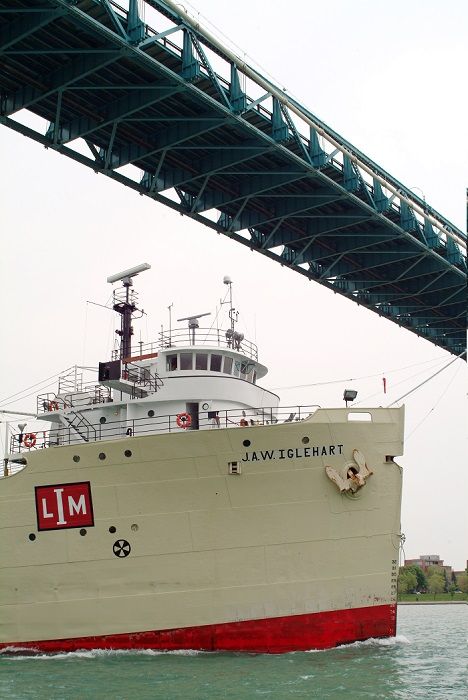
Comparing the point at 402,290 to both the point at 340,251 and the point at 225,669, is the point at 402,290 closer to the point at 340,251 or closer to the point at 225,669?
the point at 340,251

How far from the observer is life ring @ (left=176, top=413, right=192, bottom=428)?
25.2m

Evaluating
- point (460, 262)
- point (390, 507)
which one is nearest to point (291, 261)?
point (460, 262)

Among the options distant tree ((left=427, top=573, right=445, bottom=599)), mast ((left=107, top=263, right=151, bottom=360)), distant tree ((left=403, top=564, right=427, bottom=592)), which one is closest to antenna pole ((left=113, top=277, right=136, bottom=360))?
mast ((left=107, top=263, right=151, bottom=360))

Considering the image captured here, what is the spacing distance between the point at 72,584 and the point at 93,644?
174 cm

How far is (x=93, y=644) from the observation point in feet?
80.7

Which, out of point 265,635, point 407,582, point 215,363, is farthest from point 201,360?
point 407,582

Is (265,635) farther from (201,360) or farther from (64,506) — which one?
(201,360)

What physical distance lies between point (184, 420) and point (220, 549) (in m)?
3.76

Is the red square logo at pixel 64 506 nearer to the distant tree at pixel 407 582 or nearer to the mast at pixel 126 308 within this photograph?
the mast at pixel 126 308

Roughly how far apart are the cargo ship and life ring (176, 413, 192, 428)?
29mm

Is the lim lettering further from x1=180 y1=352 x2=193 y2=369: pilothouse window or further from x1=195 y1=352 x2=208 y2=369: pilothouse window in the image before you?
x1=180 y1=352 x2=193 y2=369: pilothouse window

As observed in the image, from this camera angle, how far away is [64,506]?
25.2 metres

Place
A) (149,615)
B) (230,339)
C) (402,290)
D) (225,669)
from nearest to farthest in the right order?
1. (225,669)
2. (149,615)
3. (230,339)
4. (402,290)

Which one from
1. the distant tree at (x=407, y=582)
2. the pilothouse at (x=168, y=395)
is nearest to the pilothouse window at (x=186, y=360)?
the pilothouse at (x=168, y=395)
